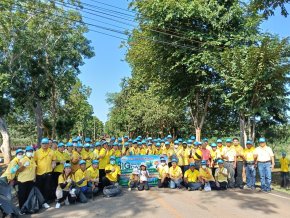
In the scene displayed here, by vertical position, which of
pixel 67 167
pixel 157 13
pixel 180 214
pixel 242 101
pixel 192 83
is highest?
pixel 157 13

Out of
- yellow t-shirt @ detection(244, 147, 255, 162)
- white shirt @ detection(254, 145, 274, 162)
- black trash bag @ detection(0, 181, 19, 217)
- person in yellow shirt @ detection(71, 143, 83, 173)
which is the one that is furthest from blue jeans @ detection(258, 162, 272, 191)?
black trash bag @ detection(0, 181, 19, 217)

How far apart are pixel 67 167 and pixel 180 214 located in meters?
3.71

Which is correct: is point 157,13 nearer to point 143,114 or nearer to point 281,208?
point 281,208

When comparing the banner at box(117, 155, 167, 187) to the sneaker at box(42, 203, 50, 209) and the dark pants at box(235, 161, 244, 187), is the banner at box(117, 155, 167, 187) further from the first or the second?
the sneaker at box(42, 203, 50, 209)

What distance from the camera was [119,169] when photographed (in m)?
12.7

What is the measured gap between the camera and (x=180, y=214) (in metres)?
8.75

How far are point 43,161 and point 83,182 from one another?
1.45 m

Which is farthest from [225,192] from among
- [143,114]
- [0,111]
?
[143,114]

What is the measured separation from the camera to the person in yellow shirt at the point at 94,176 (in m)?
11.3

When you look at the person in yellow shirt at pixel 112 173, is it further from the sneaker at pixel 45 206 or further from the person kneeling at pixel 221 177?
the person kneeling at pixel 221 177

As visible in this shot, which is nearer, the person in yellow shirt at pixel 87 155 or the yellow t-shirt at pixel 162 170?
the person in yellow shirt at pixel 87 155

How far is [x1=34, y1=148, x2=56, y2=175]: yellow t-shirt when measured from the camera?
398 inches

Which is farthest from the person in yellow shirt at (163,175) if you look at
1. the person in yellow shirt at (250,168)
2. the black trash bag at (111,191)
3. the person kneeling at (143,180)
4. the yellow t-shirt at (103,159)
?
the person in yellow shirt at (250,168)

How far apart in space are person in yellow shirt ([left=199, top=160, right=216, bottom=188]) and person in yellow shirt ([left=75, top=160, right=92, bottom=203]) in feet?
13.4
